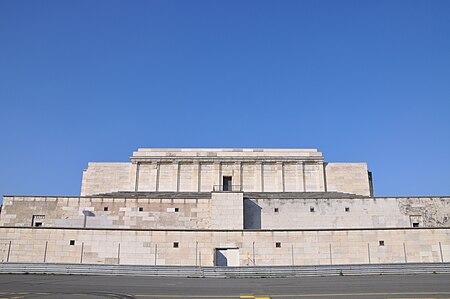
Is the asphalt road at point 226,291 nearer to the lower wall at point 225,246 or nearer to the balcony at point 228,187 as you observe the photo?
the lower wall at point 225,246

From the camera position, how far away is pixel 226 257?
108ft

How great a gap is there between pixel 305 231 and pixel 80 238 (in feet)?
62.2

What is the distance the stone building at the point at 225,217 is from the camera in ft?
109

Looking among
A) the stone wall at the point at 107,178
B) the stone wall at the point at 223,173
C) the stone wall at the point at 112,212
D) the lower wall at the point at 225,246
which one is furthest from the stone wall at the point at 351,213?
the stone wall at the point at 107,178

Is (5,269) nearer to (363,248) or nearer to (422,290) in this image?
(422,290)

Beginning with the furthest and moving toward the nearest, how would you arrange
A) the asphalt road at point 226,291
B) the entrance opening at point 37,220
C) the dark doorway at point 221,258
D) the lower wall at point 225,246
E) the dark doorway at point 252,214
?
1. the entrance opening at point 37,220
2. the dark doorway at point 252,214
3. the lower wall at point 225,246
4. the dark doorway at point 221,258
5. the asphalt road at point 226,291

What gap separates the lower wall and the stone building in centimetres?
8

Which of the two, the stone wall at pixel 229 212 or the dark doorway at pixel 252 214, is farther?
the dark doorway at pixel 252 214

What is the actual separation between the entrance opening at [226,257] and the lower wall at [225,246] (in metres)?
0.35

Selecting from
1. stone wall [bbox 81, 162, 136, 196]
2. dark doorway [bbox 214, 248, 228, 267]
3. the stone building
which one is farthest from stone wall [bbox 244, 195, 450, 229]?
stone wall [bbox 81, 162, 136, 196]

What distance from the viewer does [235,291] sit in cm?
1694

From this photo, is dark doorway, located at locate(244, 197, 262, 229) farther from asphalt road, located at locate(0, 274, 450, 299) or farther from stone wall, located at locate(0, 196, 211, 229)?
asphalt road, located at locate(0, 274, 450, 299)

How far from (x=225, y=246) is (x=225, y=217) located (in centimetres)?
758

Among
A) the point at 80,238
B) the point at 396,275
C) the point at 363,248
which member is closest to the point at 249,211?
the point at 363,248
